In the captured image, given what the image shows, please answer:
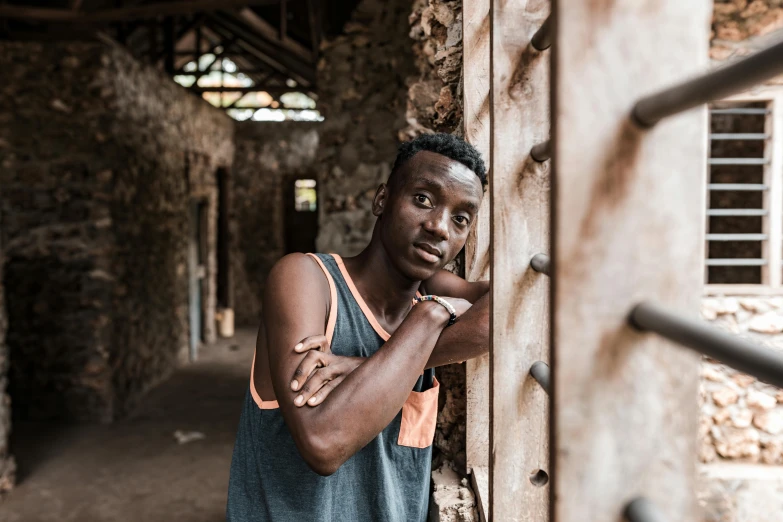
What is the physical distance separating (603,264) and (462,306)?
28.3 inches

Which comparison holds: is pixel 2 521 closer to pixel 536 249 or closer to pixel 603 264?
pixel 536 249

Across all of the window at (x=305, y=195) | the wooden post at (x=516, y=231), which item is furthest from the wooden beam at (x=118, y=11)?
the window at (x=305, y=195)

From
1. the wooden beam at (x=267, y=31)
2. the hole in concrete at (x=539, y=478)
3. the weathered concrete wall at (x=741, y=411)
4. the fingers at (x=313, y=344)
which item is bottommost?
the weathered concrete wall at (x=741, y=411)

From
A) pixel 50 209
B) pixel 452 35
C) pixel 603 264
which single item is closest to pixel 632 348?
pixel 603 264

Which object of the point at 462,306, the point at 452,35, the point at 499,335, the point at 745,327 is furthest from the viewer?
the point at 745,327

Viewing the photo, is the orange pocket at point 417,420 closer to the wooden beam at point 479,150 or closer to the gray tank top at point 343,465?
the gray tank top at point 343,465

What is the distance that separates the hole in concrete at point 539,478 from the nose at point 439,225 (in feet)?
1.59

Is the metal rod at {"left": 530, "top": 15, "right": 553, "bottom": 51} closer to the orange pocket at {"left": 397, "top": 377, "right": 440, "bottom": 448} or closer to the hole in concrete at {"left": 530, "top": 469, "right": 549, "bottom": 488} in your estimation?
the hole in concrete at {"left": 530, "top": 469, "right": 549, "bottom": 488}

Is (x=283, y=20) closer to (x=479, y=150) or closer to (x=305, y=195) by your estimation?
(x=305, y=195)

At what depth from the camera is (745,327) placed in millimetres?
3449

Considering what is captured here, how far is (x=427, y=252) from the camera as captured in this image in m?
1.19

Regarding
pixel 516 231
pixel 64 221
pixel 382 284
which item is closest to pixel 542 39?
pixel 516 231

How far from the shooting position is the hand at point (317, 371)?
943 millimetres

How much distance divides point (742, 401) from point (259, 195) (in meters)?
7.53
